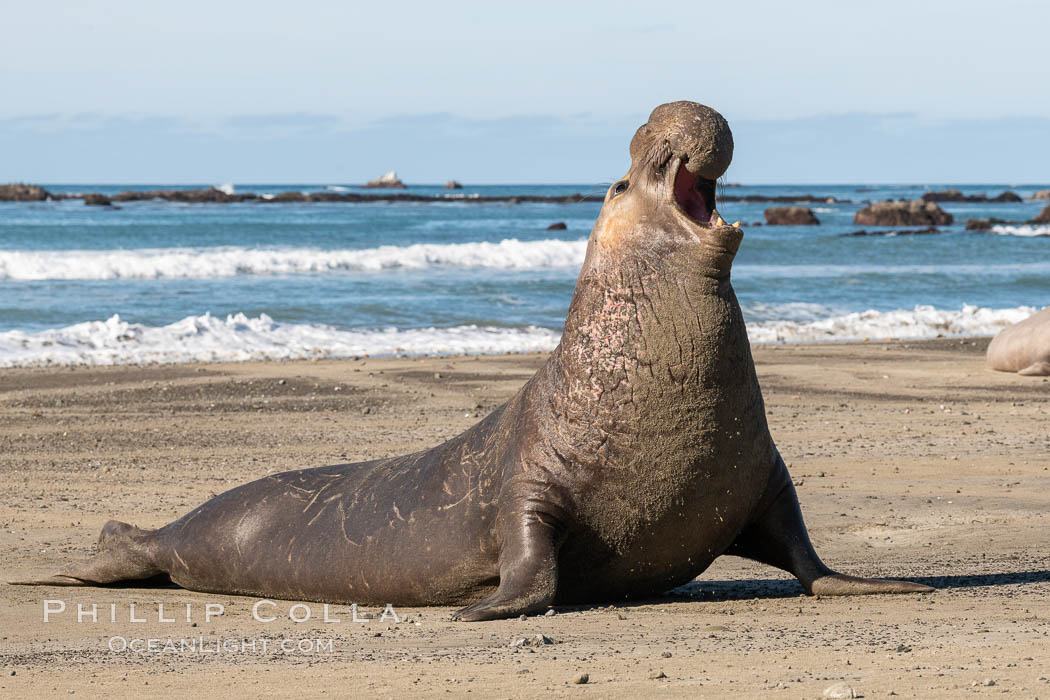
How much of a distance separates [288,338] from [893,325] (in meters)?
9.28

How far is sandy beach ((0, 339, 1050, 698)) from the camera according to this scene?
4.11m

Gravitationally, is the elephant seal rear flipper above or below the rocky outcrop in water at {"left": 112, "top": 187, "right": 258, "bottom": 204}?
below

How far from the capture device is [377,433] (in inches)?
416

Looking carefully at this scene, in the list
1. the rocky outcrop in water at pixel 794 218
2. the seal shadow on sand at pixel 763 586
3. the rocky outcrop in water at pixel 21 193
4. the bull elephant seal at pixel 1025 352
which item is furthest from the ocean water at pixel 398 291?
the rocky outcrop in water at pixel 21 193

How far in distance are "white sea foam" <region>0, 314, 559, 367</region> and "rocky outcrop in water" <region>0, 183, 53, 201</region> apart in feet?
257

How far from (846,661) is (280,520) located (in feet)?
9.61

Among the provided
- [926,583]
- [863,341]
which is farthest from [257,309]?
[926,583]

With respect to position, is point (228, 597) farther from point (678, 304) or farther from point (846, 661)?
point (846, 661)

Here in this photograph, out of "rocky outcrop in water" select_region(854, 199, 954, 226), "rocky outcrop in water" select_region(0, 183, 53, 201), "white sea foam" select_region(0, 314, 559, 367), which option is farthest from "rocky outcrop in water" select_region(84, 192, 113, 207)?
"white sea foam" select_region(0, 314, 559, 367)

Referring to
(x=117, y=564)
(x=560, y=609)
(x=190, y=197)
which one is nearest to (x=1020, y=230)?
(x=117, y=564)

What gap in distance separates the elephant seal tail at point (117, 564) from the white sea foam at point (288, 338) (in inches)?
396

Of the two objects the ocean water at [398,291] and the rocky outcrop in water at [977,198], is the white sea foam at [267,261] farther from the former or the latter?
the rocky outcrop in water at [977,198]

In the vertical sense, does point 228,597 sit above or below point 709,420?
below

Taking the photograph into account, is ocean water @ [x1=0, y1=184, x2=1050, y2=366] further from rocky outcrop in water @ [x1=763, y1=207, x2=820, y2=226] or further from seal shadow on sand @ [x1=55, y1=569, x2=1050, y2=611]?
rocky outcrop in water @ [x1=763, y1=207, x2=820, y2=226]
